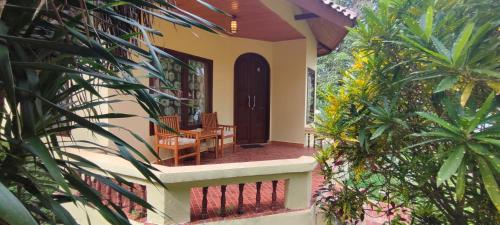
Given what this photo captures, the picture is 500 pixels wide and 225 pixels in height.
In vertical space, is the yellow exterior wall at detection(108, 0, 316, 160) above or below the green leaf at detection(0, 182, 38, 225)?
above

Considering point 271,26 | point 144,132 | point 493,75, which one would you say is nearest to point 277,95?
point 271,26

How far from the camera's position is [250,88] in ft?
23.0

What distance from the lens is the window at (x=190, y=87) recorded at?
521 cm

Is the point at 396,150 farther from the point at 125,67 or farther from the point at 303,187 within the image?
the point at 125,67

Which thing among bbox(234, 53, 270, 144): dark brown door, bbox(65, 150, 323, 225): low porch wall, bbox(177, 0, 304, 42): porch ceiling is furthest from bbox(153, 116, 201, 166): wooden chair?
bbox(234, 53, 270, 144): dark brown door

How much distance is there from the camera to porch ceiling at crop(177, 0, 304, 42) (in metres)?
4.48

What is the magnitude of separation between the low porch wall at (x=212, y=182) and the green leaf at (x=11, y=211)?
1653mm

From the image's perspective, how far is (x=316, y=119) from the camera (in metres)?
2.15

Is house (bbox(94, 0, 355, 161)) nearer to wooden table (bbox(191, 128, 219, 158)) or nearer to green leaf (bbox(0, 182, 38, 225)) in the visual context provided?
wooden table (bbox(191, 128, 219, 158))

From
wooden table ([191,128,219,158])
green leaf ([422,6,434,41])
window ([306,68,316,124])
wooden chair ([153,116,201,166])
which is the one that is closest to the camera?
green leaf ([422,6,434,41])

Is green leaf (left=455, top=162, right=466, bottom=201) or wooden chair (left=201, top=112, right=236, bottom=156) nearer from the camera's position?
green leaf (left=455, top=162, right=466, bottom=201)

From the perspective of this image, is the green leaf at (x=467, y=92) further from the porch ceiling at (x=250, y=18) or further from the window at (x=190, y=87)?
the window at (x=190, y=87)

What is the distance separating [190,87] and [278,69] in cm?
245

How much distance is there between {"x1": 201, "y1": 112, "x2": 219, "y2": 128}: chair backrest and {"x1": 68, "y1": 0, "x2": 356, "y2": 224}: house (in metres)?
0.18
